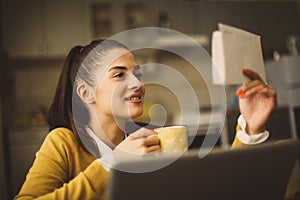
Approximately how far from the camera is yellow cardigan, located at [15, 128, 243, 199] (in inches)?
18.5

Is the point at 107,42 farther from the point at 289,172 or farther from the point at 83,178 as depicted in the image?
the point at 289,172

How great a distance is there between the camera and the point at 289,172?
502mm

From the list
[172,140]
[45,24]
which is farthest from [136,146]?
[45,24]

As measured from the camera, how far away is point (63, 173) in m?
0.49

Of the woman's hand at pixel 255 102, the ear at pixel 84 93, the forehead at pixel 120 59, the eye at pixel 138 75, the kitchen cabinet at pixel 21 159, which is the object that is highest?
the forehead at pixel 120 59

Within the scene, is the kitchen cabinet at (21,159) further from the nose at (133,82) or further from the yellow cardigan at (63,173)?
the nose at (133,82)

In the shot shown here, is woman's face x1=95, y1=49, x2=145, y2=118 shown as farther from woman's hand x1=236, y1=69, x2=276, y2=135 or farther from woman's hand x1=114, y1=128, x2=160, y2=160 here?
woman's hand x1=236, y1=69, x2=276, y2=135

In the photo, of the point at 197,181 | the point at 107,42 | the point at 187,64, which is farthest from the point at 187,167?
the point at 187,64

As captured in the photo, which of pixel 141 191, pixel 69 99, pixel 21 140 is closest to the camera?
pixel 141 191

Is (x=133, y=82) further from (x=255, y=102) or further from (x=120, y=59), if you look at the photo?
(x=255, y=102)

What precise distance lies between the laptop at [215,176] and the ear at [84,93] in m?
0.16

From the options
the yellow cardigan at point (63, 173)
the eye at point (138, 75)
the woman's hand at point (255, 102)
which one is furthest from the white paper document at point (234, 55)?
the yellow cardigan at point (63, 173)

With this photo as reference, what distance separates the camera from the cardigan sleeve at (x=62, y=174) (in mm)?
469

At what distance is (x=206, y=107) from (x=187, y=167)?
30 centimetres
